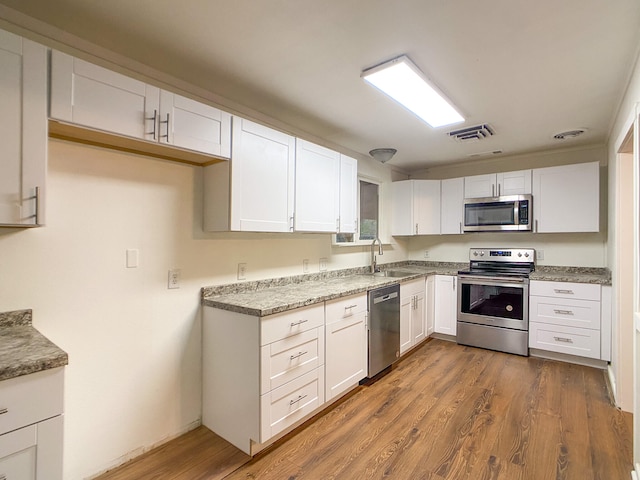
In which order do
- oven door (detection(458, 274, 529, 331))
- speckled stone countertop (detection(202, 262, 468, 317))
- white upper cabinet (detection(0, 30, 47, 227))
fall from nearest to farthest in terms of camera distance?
1. white upper cabinet (detection(0, 30, 47, 227))
2. speckled stone countertop (detection(202, 262, 468, 317))
3. oven door (detection(458, 274, 529, 331))

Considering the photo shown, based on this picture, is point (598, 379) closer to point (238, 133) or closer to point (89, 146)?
point (238, 133)

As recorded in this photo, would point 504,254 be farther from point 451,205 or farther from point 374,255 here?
point 374,255

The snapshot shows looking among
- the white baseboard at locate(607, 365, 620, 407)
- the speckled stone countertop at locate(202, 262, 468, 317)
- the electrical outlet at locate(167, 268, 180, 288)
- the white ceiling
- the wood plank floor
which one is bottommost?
the wood plank floor

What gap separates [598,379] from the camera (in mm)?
2990

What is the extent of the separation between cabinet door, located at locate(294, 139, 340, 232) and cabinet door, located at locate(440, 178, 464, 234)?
2.05 metres

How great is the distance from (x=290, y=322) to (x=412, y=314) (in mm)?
1971

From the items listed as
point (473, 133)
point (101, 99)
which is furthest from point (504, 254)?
point (101, 99)

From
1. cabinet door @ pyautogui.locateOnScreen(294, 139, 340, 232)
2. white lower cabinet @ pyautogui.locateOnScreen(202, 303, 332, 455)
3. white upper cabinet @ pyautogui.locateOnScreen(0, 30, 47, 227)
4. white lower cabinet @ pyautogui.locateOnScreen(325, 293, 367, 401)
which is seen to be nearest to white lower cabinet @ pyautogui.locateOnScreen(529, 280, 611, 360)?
white lower cabinet @ pyautogui.locateOnScreen(325, 293, 367, 401)

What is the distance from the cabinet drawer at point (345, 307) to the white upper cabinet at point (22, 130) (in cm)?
175

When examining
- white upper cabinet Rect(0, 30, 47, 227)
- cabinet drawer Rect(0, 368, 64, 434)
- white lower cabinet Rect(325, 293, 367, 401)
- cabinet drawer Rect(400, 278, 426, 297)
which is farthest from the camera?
cabinet drawer Rect(400, 278, 426, 297)

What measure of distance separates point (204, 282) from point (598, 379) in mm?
3608

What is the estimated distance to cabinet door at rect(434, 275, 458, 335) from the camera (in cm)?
401

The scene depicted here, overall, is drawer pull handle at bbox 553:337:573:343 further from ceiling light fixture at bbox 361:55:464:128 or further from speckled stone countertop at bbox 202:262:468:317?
ceiling light fixture at bbox 361:55:464:128

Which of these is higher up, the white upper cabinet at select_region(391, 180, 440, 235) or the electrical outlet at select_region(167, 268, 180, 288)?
the white upper cabinet at select_region(391, 180, 440, 235)
